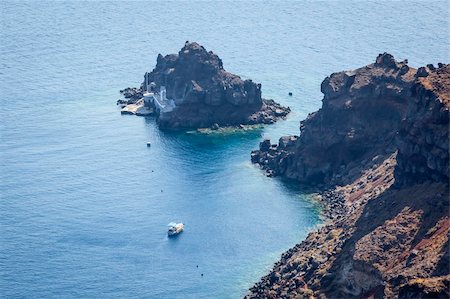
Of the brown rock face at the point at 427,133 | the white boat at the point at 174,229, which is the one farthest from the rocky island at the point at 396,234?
the white boat at the point at 174,229

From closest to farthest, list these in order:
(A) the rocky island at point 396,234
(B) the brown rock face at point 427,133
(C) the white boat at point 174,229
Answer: (A) the rocky island at point 396,234, (B) the brown rock face at point 427,133, (C) the white boat at point 174,229

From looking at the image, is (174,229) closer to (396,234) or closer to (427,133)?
(396,234)

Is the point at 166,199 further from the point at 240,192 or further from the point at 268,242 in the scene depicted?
the point at 268,242

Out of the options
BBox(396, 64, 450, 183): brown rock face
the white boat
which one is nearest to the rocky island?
BBox(396, 64, 450, 183): brown rock face

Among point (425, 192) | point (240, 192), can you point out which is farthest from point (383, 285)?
point (240, 192)

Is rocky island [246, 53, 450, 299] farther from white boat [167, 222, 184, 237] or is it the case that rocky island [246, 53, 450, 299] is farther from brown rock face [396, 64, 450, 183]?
white boat [167, 222, 184, 237]

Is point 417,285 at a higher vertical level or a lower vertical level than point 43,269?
higher

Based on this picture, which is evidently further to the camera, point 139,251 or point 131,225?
point 131,225

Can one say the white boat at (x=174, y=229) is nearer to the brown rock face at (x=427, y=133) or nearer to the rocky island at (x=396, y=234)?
the rocky island at (x=396, y=234)
